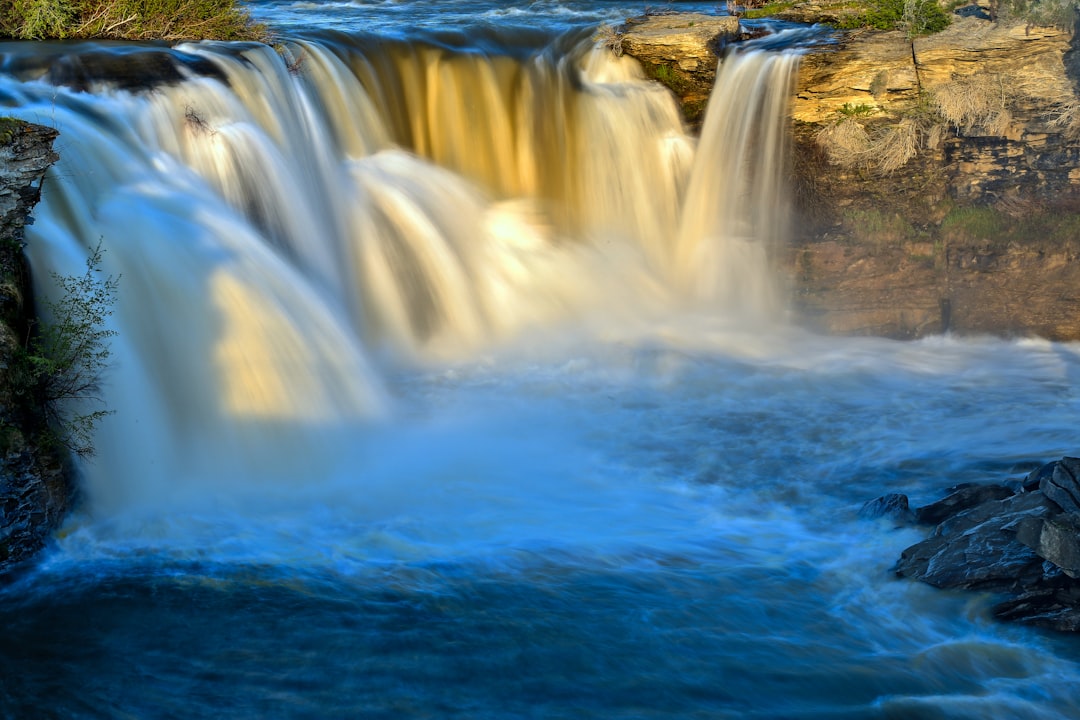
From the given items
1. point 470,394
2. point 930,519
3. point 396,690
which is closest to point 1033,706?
point 930,519

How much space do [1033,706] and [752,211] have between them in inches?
270

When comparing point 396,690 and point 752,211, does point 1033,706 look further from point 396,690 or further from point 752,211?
point 752,211

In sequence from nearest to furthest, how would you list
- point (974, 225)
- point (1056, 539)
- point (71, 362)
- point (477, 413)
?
point (1056, 539) < point (71, 362) < point (477, 413) < point (974, 225)

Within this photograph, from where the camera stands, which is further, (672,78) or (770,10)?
(770,10)

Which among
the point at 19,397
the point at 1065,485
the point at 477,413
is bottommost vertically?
the point at 477,413

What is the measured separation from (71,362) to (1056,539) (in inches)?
217

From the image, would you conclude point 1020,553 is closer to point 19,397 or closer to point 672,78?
point 19,397

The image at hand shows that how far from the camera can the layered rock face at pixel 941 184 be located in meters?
10.6

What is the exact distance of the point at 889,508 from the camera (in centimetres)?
693

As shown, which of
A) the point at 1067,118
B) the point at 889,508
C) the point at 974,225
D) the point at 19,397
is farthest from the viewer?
the point at 974,225

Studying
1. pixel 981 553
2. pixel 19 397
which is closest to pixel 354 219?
pixel 19 397

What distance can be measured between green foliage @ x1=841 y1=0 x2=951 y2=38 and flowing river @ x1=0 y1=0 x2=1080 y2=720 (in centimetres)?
124

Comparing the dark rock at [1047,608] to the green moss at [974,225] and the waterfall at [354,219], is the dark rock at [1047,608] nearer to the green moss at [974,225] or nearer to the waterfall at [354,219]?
the waterfall at [354,219]

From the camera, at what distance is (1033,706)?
524 centimetres
